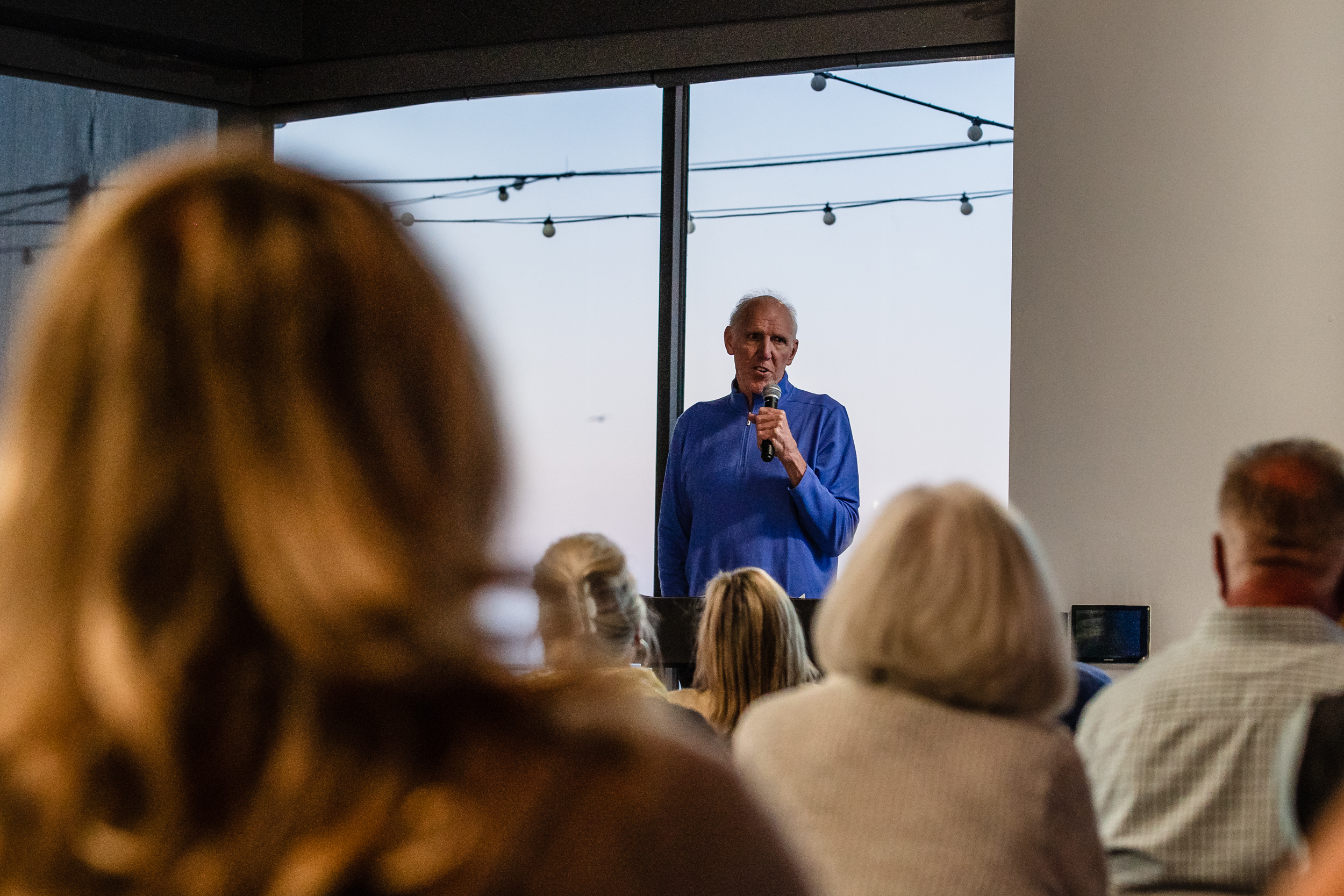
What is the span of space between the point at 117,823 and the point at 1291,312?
4158 mm

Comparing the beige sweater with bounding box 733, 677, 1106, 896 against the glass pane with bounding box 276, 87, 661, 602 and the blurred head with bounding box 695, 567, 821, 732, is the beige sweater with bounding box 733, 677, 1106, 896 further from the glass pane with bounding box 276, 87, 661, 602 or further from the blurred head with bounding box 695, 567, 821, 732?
the glass pane with bounding box 276, 87, 661, 602

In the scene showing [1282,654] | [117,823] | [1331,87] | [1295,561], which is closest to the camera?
[117,823]

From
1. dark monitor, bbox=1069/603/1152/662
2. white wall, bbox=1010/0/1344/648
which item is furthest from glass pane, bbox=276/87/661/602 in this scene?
dark monitor, bbox=1069/603/1152/662

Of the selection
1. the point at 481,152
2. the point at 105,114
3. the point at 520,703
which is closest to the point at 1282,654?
the point at 520,703

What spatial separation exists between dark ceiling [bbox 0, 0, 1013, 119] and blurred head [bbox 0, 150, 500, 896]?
455cm

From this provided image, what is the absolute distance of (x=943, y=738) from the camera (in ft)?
5.24

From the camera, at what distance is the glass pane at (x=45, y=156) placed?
5.15 metres

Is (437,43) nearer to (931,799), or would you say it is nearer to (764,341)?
(764,341)

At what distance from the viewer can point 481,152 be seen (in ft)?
17.6

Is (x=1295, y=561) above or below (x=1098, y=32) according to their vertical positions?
below

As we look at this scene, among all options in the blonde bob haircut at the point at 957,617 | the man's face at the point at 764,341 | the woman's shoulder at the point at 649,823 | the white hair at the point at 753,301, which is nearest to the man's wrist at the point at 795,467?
the man's face at the point at 764,341

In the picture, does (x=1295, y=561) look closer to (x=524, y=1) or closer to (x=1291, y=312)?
(x=1291, y=312)

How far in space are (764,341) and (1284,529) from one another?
2346 mm

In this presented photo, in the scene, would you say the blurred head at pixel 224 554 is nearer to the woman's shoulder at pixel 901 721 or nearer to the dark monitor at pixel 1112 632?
the woman's shoulder at pixel 901 721
